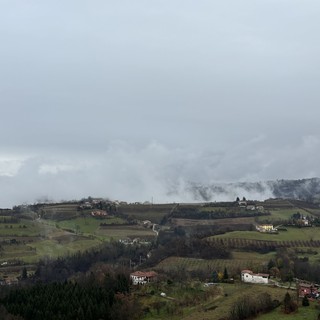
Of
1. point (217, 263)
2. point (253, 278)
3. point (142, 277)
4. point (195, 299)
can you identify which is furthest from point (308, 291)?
point (217, 263)

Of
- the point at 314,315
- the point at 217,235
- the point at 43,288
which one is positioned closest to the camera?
the point at 314,315

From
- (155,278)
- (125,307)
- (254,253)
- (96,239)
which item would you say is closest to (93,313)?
(125,307)

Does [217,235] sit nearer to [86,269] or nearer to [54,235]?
[86,269]

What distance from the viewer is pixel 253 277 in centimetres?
10156

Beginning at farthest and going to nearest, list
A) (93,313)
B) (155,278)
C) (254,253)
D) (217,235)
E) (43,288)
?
1. (217,235)
2. (254,253)
3. (155,278)
4. (43,288)
5. (93,313)

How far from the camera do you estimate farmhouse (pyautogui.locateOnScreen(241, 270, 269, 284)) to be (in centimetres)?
9993

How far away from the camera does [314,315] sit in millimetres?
71688

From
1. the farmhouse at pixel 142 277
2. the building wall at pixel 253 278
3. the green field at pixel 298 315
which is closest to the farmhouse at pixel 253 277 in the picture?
the building wall at pixel 253 278

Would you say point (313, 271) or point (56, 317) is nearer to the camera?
point (56, 317)

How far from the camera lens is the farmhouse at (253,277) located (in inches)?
3934

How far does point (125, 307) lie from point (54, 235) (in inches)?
4840

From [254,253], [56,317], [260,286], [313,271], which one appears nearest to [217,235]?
[254,253]

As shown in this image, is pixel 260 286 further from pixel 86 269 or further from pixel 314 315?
pixel 86 269

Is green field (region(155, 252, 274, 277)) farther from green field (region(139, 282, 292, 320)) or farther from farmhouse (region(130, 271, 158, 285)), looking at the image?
green field (region(139, 282, 292, 320))
